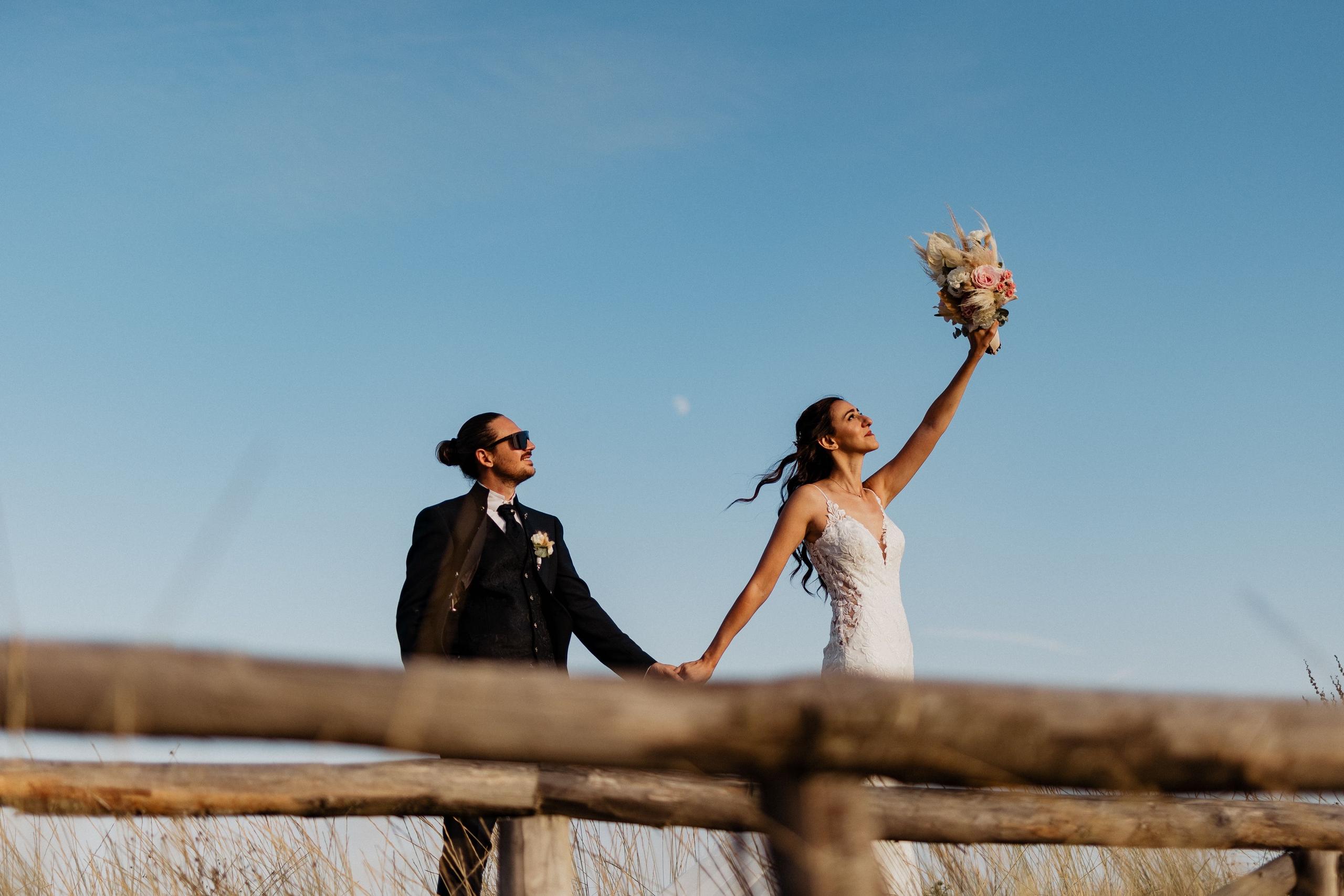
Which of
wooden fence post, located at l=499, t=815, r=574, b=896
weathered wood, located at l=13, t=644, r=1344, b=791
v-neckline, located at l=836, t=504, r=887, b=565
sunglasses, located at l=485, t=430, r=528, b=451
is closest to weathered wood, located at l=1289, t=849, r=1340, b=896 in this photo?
v-neckline, located at l=836, t=504, r=887, b=565

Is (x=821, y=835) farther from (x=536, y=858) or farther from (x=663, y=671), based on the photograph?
(x=663, y=671)

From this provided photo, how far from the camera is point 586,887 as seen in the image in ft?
14.4

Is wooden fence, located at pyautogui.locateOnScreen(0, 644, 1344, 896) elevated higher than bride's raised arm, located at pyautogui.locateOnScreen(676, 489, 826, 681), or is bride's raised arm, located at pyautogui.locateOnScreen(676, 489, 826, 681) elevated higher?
bride's raised arm, located at pyautogui.locateOnScreen(676, 489, 826, 681)

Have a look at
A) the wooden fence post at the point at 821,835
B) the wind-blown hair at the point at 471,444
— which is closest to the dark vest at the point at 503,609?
the wind-blown hair at the point at 471,444

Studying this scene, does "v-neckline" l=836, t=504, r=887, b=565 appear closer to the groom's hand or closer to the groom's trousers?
the groom's hand

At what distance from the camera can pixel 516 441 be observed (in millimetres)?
5160

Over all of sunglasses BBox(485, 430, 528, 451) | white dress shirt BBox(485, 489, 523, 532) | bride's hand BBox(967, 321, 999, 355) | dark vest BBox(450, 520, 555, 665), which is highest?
bride's hand BBox(967, 321, 999, 355)

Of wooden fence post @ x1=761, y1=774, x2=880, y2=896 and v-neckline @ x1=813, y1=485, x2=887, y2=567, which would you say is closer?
wooden fence post @ x1=761, y1=774, x2=880, y2=896

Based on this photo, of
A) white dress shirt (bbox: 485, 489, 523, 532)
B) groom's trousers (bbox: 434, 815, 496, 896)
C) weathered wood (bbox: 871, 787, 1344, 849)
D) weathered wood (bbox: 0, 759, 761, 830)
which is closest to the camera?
weathered wood (bbox: 0, 759, 761, 830)

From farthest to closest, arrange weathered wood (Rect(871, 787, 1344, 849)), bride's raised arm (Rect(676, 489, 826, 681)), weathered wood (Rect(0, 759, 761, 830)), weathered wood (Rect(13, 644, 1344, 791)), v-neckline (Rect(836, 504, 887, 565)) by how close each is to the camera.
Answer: v-neckline (Rect(836, 504, 887, 565)) → bride's raised arm (Rect(676, 489, 826, 681)) → weathered wood (Rect(871, 787, 1344, 849)) → weathered wood (Rect(0, 759, 761, 830)) → weathered wood (Rect(13, 644, 1344, 791))

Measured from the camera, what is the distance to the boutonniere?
16.6 ft

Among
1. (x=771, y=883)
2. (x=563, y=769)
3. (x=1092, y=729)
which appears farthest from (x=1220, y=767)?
(x=563, y=769)

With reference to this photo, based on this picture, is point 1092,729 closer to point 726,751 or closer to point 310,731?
point 726,751

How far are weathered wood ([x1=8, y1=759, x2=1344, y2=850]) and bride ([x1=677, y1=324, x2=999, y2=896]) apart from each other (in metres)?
0.62
